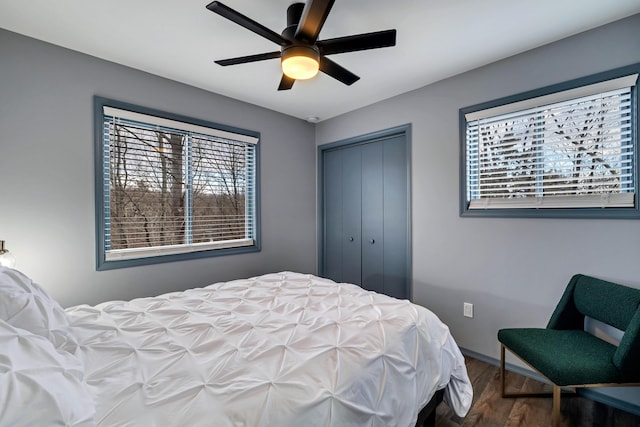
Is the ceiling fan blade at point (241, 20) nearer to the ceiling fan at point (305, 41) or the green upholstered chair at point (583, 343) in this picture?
the ceiling fan at point (305, 41)

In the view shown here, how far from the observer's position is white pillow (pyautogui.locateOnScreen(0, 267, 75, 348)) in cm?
109

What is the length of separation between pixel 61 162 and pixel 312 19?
2072mm

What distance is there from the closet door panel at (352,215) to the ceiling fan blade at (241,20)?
199 cm

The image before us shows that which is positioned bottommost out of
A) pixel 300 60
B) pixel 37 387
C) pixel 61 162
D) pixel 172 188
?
pixel 37 387

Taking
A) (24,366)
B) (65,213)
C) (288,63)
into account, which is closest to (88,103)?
(65,213)

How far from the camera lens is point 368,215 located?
335 centimetres

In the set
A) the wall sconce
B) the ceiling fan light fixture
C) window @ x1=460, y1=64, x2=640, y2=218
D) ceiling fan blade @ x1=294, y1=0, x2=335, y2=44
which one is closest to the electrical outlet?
window @ x1=460, y1=64, x2=640, y2=218

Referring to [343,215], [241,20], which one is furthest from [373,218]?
[241,20]

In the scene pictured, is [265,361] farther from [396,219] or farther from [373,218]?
[373,218]

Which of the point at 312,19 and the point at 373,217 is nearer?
the point at 312,19

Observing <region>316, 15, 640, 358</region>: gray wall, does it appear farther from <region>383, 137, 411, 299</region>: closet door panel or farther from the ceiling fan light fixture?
the ceiling fan light fixture

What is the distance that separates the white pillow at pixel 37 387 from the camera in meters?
0.66

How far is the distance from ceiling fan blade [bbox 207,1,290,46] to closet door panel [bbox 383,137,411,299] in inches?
71.0

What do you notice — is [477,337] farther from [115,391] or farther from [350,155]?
[115,391]
